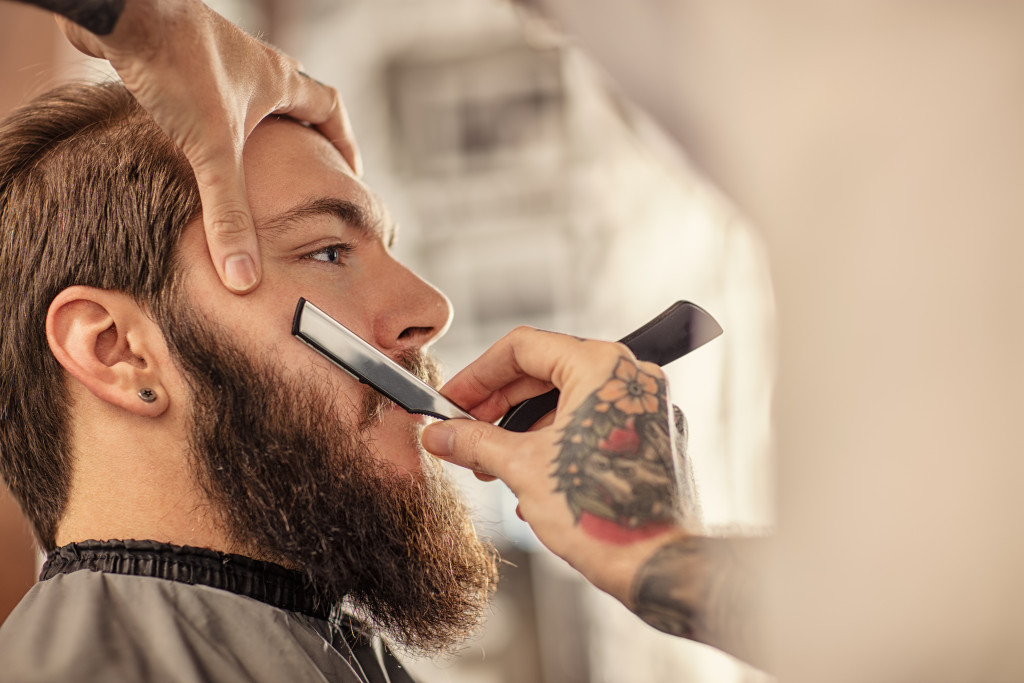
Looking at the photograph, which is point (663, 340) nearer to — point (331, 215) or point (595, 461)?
point (595, 461)

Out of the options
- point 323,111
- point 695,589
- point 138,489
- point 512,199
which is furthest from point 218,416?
point 512,199

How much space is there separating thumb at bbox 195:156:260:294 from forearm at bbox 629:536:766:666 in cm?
59

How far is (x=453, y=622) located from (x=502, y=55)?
2.53m

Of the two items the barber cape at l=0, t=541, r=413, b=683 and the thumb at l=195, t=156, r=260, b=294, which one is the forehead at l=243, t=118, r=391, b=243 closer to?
the thumb at l=195, t=156, r=260, b=294

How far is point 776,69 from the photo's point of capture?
567mm

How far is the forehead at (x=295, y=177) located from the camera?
1.08 meters

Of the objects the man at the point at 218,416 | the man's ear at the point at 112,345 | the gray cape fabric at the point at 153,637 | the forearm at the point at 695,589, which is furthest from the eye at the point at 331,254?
the forearm at the point at 695,589

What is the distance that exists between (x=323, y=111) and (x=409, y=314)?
0.35 meters

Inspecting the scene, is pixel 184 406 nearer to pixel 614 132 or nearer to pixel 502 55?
pixel 614 132

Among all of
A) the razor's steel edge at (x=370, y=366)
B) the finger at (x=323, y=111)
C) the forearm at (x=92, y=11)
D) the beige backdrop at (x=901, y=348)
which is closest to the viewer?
the beige backdrop at (x=901, y=348)

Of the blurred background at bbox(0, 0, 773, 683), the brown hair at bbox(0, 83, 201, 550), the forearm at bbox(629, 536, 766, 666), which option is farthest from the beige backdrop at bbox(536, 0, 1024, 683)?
the blurred background at bbox(0, 0, 773, 683)

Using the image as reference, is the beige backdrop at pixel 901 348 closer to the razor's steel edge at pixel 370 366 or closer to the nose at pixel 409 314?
the razor's steel edge at pixel 370 366

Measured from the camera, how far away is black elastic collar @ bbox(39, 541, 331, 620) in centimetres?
97

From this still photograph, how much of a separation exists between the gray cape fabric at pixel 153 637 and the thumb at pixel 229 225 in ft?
1.21
